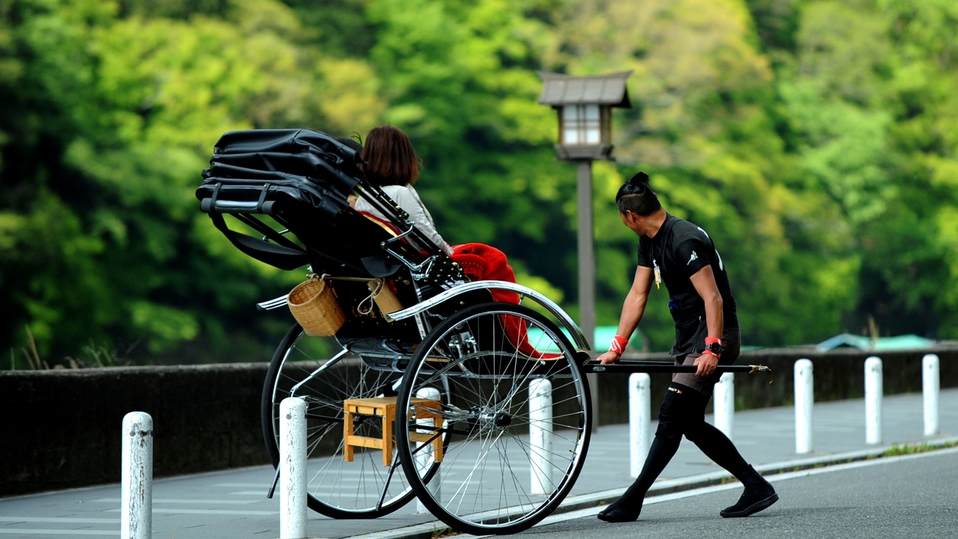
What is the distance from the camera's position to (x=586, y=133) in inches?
553

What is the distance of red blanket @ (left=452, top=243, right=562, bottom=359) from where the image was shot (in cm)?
736

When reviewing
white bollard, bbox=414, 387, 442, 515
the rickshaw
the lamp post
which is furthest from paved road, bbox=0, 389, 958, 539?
the lamp post

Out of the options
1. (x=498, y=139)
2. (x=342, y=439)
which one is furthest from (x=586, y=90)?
(x=498, y=139)

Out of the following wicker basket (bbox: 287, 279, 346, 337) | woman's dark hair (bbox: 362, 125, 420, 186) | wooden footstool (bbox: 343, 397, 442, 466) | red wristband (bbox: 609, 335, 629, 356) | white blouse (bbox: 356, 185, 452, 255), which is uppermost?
woman's dark hair (bbox: 362, 125, 420, 186)

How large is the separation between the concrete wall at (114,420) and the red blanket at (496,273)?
3.49 metres

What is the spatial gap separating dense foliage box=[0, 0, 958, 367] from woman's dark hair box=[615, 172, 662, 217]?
8022mm

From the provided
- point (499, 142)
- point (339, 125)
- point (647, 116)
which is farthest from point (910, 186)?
point (339, 125)

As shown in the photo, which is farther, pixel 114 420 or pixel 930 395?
pixel 930 395

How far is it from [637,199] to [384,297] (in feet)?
4.86

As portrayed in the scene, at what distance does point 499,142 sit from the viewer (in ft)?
152

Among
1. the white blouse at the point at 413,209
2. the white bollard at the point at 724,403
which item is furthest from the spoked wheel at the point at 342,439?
the white bollard at the point at 724,403

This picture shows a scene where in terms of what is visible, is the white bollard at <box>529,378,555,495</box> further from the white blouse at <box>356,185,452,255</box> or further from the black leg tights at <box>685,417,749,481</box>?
the white blouse at <box>356,185,452,255</box>

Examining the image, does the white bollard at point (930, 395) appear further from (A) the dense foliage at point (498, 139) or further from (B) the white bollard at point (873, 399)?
(A) the dense foliage at point (498, 139)

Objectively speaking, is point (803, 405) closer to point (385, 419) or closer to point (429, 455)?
point (429, 455)
